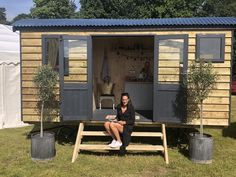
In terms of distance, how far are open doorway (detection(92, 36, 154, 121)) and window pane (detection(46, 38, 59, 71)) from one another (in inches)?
108

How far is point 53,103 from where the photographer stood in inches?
322

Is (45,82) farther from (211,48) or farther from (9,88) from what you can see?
(9,88)

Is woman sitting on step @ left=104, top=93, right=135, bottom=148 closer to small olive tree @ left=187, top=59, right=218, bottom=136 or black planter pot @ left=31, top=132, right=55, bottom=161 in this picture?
black planter pot @ left=31, top=132, right=55, bottom=161

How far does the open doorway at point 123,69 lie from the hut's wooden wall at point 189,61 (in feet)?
9.13

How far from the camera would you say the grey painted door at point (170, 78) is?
7711 millimetres

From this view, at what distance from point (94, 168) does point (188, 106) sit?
8.23 feet

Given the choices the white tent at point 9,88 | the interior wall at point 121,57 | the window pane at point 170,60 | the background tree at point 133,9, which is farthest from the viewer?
the background tree at point 133,9

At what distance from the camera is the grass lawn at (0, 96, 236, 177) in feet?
21.5

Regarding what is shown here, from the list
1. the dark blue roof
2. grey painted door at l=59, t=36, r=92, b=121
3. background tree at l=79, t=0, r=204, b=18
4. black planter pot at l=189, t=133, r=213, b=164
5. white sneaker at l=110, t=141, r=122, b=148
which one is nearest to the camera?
black planter pot at l=189, t=133, r=213, b=164

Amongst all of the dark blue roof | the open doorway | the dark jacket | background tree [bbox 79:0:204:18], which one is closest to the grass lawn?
the dark jacket

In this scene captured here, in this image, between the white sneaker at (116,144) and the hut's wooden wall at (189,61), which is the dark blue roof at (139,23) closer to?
the hut's wooden wall at (189,61)

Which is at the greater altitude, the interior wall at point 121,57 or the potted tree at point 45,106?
the interior wall at point 121,57

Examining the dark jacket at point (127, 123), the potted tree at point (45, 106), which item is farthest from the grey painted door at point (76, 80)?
the dark jacket at point (127, 123)

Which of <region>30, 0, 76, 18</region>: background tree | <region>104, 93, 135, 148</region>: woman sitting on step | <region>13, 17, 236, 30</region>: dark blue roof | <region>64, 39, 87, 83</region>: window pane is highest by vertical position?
<region>30, 0, 76, 18</region>: background tree
